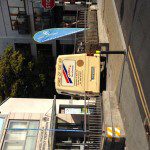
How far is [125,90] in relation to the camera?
43.1 feet

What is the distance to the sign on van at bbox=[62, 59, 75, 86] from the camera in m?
17.9

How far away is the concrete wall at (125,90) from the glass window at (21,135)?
18.5 feet

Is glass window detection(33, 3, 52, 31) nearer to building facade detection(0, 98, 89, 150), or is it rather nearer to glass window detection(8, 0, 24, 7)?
glass window detection(8, 0, 24, 7)

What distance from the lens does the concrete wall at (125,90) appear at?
36.1ft

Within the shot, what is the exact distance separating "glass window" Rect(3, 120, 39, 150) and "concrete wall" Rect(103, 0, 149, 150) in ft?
18.5

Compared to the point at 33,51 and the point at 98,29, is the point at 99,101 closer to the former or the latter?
the point at 98,29

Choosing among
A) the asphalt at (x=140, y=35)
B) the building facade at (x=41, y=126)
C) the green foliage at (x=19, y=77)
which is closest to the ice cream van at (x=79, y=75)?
the building facade at (x=41, y=126)

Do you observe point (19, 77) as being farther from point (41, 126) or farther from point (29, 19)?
point (41, 126)

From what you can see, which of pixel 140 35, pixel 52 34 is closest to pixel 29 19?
pixel 52 34

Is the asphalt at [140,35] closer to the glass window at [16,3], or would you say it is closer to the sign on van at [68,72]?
the sign on van at [68,72]

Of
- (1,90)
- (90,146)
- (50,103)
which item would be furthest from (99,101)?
(1,90)

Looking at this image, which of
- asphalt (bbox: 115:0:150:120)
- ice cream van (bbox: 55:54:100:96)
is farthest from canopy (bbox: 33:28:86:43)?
asphalt (bbox: 115:0:150:120)

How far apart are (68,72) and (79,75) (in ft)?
2.59

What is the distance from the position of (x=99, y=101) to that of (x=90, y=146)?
252cm
